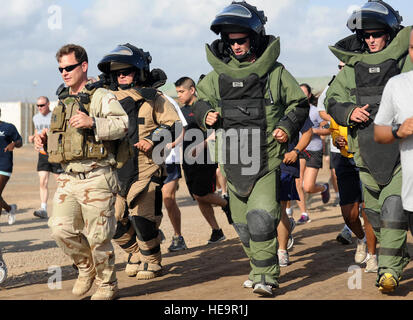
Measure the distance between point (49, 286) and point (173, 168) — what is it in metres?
3.17

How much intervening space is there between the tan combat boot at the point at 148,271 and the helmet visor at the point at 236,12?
269 centimetres

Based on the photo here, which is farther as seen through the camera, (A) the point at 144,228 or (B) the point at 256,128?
(A) the point at 144,228

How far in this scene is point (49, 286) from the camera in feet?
21.6

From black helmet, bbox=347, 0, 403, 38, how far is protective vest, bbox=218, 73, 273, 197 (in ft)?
3.39

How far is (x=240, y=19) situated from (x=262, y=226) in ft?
6.09

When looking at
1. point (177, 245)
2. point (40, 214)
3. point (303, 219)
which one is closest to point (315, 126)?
point (303, 219)

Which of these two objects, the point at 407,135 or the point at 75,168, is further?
the point at 75,168

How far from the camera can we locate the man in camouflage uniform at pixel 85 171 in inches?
219

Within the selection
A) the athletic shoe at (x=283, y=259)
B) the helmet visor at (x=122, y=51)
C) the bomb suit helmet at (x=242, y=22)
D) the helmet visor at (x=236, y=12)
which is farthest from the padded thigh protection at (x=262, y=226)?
the helmet visor at (x=122, y=51)

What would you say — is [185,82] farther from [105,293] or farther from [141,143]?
[105,293]

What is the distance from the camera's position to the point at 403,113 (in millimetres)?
5008
